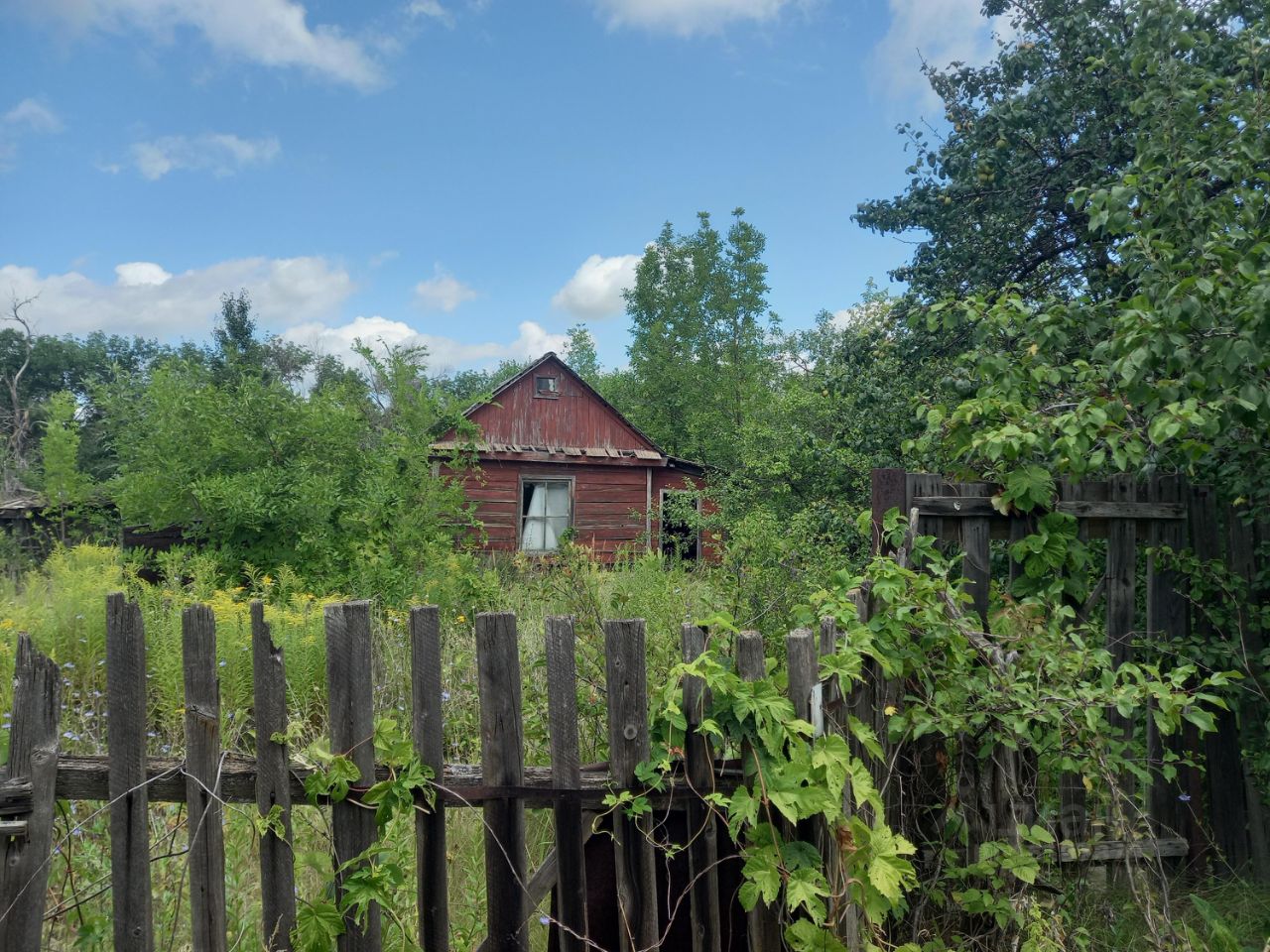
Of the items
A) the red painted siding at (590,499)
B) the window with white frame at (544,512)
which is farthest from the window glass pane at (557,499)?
the red painted siding at (590,499)

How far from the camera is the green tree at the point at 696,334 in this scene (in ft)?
85.3

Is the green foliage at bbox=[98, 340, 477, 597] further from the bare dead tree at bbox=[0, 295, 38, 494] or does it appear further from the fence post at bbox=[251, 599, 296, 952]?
the bare dead tree at bbox=[0, 295, 38, 494]

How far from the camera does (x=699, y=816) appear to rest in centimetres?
235

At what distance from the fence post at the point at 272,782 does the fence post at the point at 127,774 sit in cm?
32

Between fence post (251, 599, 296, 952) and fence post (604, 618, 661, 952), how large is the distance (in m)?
0.88

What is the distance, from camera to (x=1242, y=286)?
10.8 feet

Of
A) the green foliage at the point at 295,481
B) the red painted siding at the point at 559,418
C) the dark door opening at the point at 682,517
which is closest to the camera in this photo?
the green foliage at the point at 295,481

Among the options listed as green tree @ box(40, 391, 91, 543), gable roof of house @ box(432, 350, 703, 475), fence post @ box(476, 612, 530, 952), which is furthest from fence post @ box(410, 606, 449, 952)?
green tree @ box(40, 391, 91, 543)

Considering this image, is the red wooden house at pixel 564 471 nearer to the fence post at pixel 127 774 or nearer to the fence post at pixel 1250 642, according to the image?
the fence post at pixel 1250 642

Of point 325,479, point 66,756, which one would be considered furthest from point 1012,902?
point 325,479

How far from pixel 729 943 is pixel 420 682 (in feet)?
3.85

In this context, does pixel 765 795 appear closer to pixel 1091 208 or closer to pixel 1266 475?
pixel 1266 475

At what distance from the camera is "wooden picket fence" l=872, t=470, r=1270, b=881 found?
10.7ft

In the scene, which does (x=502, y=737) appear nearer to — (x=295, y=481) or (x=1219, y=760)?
(x=1219, y=760)
